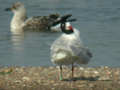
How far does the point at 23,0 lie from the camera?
31.1 meters

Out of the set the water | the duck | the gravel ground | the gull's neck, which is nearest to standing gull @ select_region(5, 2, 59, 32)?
the gull's neck

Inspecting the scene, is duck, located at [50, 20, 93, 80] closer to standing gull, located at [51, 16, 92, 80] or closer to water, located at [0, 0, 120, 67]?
standing gull, located at [51, 16, 92, 80]

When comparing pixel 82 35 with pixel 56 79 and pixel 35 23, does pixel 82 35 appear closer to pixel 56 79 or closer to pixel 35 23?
pixel 35 23

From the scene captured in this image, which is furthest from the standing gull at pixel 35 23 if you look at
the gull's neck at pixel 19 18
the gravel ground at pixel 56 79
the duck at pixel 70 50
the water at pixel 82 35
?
the duck at pixel 70 50

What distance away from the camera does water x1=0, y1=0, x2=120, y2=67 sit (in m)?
15.1

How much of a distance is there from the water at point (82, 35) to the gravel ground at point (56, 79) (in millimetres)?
1467

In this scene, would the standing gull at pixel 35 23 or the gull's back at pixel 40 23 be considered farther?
the gull's back at pixel 40 23

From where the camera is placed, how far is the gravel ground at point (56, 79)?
1055cm

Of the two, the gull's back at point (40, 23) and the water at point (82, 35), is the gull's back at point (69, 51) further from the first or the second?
the gull's back at point (40, 23)

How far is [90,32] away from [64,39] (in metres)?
9.44

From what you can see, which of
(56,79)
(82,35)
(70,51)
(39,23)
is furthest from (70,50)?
(39,23)

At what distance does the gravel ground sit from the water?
1467 millimetres

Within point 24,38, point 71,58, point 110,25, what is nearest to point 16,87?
point 71,58

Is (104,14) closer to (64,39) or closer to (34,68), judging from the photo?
(34,68)
